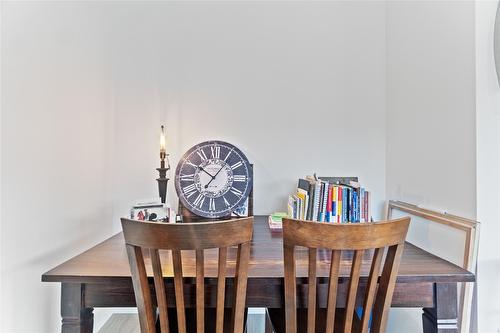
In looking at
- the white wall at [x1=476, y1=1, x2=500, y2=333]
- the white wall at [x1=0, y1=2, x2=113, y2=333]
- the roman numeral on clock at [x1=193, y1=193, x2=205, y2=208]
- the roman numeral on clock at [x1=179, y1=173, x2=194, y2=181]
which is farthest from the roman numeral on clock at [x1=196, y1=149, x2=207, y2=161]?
the white wall at [x1=476, y1=1, x2=500, y2=333]

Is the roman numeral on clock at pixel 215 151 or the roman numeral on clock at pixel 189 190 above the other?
the roman numeral on clock at pixel 215 151

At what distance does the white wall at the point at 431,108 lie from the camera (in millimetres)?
1287

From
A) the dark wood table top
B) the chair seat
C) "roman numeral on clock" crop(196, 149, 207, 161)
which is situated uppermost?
"roman numeral on clock" crop(196, 149, 207, 161)

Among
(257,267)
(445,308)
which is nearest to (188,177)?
(257,267)

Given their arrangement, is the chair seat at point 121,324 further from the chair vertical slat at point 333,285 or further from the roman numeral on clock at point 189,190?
the chair vertical slat at point 333,285

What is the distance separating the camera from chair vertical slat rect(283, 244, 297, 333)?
90cm

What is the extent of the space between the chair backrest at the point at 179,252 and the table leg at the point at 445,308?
0.70 m

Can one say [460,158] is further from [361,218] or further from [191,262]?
[191,262]

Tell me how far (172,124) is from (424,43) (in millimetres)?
1564

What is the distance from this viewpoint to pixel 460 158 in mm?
1317

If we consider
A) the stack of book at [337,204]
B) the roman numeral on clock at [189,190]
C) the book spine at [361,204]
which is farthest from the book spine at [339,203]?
the roman numeral on clock at [189,190]

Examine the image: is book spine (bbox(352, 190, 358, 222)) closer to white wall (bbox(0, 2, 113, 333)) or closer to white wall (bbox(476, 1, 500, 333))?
white wall (bbox(476, 1, 500, 333))

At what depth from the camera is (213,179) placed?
70.9 inches

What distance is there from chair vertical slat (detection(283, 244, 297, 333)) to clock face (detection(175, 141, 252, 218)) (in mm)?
878
